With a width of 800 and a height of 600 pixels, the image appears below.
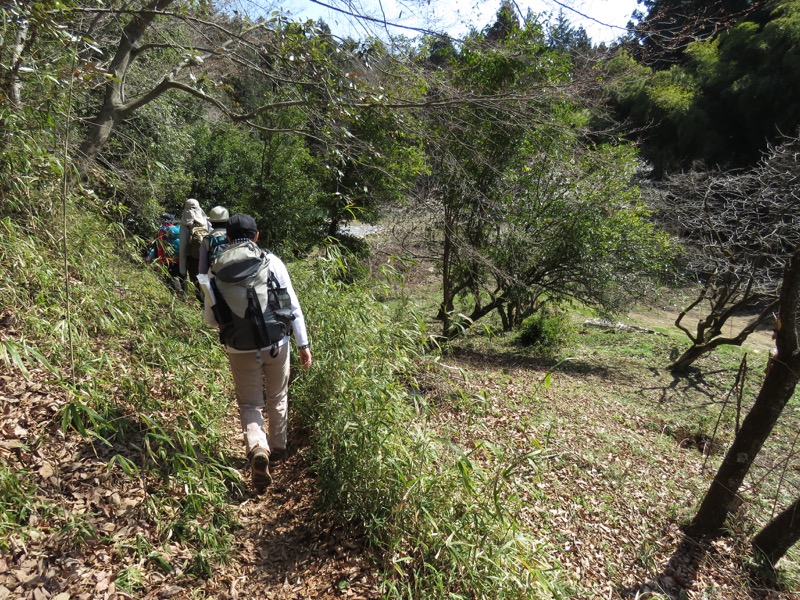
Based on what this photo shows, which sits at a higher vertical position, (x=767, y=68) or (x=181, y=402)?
(x=767, y=68)

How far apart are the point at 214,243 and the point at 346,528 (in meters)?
2.57

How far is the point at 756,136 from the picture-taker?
19.3 m

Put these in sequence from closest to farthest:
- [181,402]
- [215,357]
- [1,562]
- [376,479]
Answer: [1,562] → [376,479] → [181,402] → [215,357]

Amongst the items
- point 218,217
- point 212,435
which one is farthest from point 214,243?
point 212,435

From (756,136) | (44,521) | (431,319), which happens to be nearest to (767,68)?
(756,136)

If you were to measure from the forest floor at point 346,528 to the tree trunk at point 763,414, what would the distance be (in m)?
0.27

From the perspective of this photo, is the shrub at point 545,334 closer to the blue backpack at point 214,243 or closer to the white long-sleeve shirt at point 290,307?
the blue backpack at point 214,243

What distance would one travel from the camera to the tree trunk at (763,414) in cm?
345

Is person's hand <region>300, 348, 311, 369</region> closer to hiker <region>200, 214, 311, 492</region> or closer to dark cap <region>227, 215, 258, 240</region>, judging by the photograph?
hiker <region>200, 214, 311, 492</region>

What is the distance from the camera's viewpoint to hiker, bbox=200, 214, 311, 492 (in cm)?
284

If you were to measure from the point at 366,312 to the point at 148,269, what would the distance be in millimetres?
2764

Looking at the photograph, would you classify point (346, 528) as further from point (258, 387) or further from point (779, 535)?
point (779, 535)

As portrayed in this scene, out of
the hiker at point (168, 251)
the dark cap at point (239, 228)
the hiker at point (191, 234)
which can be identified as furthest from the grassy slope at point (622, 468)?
the hiker at point (168, 251)

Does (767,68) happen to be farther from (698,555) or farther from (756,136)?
(698,555)
